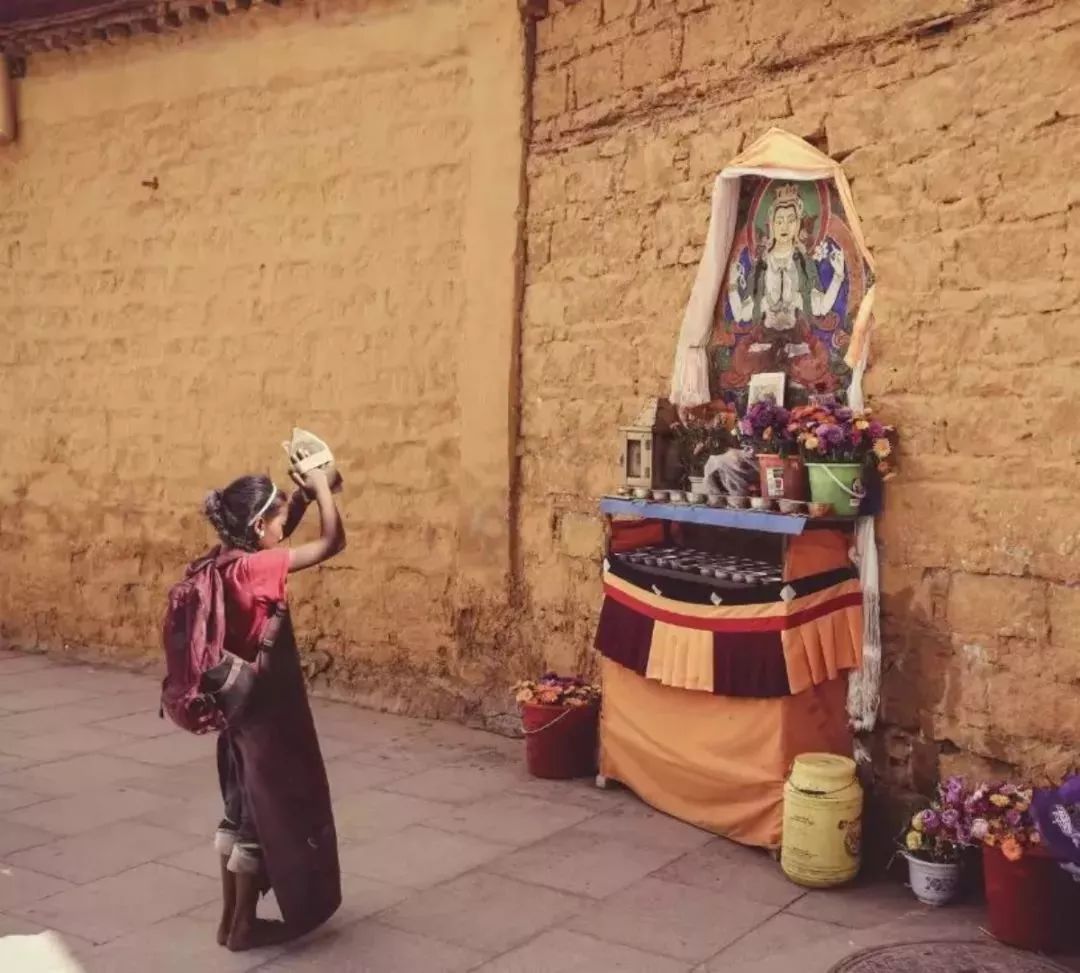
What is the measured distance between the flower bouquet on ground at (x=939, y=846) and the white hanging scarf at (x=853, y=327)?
0.54m

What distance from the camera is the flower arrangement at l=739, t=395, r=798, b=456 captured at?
17.0 ft

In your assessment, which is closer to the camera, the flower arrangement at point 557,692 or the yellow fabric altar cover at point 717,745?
the yellow fabric altar cover at point 717,745

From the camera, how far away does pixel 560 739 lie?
20.1 feet

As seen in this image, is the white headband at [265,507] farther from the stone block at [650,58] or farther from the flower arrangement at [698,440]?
the stone block at [650,58]

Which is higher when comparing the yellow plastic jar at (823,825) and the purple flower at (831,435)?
the purple flower at (831,435)

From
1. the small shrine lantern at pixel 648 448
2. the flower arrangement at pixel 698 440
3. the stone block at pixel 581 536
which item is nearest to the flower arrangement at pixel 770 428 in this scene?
the flower arrangement at pixel 698 440

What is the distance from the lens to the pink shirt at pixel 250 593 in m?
4.04

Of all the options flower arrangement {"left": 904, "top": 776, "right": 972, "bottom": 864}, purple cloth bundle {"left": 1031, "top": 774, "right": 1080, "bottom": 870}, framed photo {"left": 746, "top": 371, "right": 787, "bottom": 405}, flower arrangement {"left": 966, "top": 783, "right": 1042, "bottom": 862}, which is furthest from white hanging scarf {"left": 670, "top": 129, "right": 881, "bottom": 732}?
purple cloth bundle {"left": 1031, "top": 774, "right": 1080, "bottom": 870}

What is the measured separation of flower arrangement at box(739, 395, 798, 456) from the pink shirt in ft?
7.05

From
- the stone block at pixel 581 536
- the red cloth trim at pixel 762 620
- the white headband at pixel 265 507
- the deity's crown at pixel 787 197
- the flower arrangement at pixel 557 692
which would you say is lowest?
the flower arrangement at pixel 557 692

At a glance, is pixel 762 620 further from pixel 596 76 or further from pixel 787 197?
pixel 596 76

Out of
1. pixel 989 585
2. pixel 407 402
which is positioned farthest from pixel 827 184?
pixel 407 402

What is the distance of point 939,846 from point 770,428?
69.9 inches

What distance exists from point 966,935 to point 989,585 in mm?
1282
